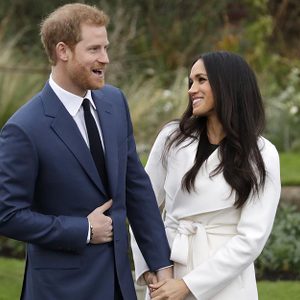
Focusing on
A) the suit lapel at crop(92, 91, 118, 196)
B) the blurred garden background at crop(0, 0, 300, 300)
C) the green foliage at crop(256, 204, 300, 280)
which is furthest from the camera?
the blurred garden background at crop(0, 0, 300, 300)

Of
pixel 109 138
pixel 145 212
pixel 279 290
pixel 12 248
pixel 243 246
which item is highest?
pixel 109 138

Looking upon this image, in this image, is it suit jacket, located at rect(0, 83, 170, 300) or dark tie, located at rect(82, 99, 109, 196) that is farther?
dark tie, located at rect(82, 99, 109, 196)

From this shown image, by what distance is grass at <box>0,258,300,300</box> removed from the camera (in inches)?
272

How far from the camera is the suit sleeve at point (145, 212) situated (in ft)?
14.5

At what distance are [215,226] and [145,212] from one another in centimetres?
32

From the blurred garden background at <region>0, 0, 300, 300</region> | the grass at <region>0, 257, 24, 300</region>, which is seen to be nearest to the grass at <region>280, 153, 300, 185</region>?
the blurred garden background at <region>0, 0, 300, 300</region>

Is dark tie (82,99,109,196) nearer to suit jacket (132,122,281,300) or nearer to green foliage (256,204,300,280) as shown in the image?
suit jacket (132,122,281,300)

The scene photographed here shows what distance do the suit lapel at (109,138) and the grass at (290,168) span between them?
15.1 feet

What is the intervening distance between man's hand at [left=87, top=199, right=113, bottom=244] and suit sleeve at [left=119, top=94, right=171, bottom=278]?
0.22 meters

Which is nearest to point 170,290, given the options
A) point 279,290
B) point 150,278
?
point 150,278

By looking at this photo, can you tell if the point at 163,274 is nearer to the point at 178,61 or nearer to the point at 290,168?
the point at 290,168

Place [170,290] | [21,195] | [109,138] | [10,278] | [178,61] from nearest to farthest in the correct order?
[21,195] → [109,138] → [170,290] → [10,278] → [178,61]

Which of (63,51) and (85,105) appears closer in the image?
(63,51)

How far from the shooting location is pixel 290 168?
9.52 meters
